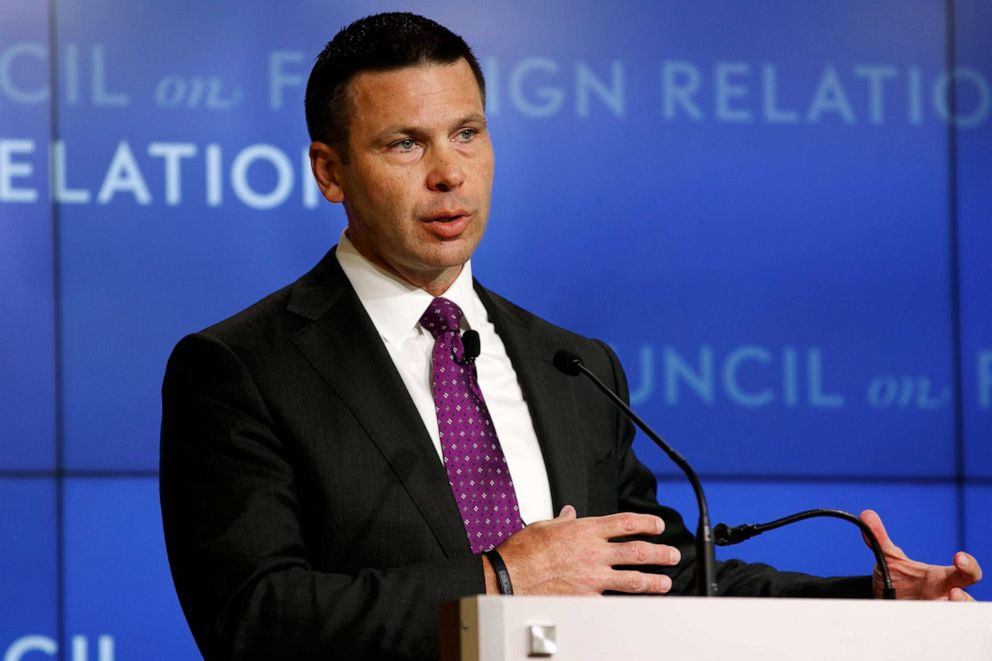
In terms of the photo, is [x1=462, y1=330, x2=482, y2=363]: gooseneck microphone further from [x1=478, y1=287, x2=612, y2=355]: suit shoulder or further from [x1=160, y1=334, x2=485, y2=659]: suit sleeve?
[x1=160, y1=334, x2=485, y2=659]: suit sleeve

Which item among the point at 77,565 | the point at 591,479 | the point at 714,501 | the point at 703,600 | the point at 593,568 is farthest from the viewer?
the point at 714,501

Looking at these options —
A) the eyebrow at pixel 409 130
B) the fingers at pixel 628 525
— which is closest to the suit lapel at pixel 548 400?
the eyebrow at pixel 409 130

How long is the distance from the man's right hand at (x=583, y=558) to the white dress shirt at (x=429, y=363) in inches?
16.4

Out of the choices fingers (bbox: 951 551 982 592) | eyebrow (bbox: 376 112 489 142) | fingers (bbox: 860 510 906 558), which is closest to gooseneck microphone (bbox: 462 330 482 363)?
eyebrow (bbox: 376 112 489 142)

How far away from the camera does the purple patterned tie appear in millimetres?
2455

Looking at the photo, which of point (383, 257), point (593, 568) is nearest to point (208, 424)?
point (383, 257)

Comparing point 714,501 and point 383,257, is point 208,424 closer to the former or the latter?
point 383,257

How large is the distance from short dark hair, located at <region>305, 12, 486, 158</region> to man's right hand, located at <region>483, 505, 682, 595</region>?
3.00 ft

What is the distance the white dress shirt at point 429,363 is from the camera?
8.39 ft

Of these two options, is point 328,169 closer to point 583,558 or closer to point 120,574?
point 583,558

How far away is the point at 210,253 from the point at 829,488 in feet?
5.58

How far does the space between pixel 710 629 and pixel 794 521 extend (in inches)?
19.3

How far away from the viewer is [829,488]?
13.0 feet

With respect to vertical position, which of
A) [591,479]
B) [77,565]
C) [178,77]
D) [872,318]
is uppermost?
[178,77]
